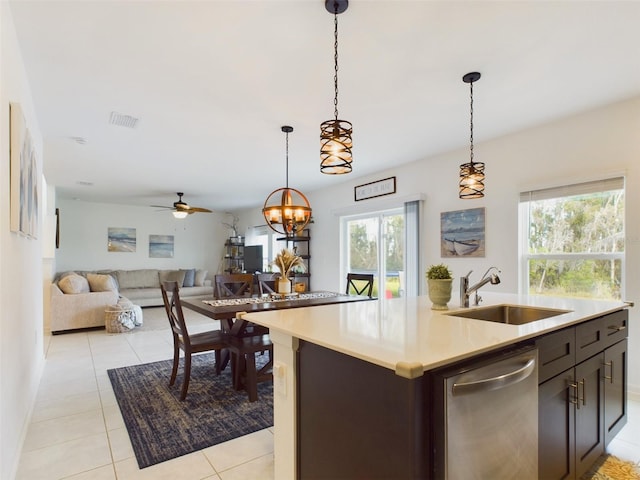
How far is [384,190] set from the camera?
5250 mm

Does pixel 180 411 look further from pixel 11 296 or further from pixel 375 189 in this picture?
pixel 375 189

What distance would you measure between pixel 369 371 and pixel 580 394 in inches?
51.1

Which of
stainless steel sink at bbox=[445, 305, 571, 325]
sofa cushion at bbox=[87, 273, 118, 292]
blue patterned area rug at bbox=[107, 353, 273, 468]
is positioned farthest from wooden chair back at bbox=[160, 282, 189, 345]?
sofa cushion at bbox=[87, 273, 118, 292]

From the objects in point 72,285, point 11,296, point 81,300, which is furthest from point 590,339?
point 72,285

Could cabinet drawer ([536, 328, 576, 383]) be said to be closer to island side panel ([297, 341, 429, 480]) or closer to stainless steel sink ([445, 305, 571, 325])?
stainless steel sink ([445, 305, 571, 325])

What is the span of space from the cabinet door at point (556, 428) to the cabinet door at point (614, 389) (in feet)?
1.71

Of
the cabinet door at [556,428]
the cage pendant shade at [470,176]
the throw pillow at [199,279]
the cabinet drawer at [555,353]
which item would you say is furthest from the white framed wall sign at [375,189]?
the throw pillow at [199,279]

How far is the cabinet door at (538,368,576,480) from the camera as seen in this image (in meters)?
1.50

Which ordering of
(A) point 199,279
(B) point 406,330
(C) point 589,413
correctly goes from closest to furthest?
1. (B) point 406,330
2. (C) point 589,413
3. (A) point 199,279

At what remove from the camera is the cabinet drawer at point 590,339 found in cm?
177

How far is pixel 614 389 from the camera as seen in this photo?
211cm

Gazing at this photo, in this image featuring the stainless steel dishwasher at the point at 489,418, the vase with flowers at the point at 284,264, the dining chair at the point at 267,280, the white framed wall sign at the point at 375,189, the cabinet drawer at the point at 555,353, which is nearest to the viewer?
the stainless steel dishwasher at the point at 489,418

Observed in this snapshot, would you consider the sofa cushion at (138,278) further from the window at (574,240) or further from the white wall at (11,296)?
the window at (574,240)

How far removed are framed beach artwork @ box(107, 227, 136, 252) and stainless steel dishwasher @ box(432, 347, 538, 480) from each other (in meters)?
9.31
